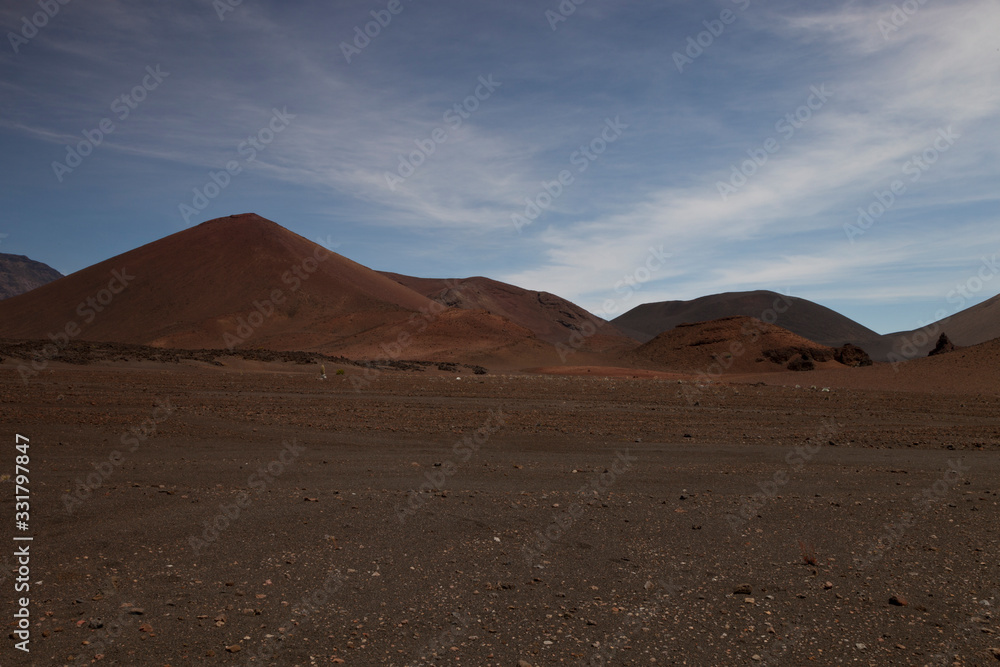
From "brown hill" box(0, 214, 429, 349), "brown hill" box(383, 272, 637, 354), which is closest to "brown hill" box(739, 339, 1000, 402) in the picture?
"brown hill" box(0, 214, 429, 349)

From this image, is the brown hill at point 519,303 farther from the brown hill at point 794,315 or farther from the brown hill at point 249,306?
the brown hill at point 249,306

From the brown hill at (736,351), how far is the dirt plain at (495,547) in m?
39.3

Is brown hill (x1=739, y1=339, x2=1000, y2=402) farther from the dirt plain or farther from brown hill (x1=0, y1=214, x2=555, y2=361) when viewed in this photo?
brown hill (x1=0, y1=214, x2=555, y2=361)

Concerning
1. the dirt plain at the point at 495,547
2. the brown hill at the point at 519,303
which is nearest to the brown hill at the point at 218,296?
the brown hill at the point at 519,303

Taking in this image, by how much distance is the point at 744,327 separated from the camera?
59.8 m

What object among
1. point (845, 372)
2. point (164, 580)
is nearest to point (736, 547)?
point (164, 580)

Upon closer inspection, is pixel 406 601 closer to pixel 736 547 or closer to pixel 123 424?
pixel 736 547

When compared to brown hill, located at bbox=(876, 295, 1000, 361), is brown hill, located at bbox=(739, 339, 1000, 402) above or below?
below

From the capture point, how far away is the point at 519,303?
160375 mm

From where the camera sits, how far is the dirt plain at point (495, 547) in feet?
14.3

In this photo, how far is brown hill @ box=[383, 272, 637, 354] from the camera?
5746 inches

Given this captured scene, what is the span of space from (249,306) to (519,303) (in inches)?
3463

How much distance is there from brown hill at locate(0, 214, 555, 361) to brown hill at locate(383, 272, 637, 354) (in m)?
38.1

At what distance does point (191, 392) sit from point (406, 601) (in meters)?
18.3
